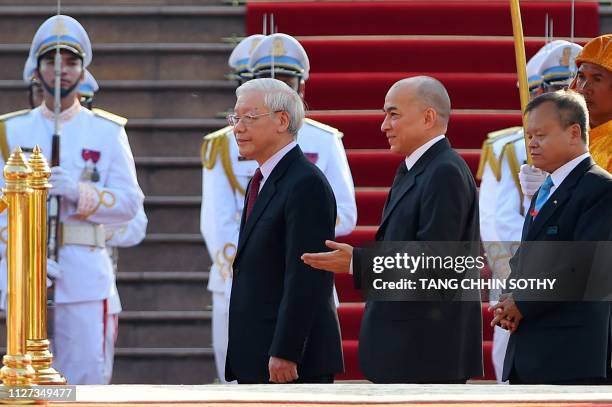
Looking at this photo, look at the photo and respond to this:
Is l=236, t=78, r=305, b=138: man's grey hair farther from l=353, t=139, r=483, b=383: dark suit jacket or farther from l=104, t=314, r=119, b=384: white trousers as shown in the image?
l=104, t=314, r=119, b=384: white trousers

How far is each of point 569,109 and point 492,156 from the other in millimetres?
3711

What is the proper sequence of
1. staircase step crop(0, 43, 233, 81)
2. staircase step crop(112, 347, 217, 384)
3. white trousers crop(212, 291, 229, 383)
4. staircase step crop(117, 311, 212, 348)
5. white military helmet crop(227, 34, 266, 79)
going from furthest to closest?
staircase step crop(0, 43, 233, 81), staircase step crop(117, 311, 212, 348), staircase step crop(112, 347, 217, 384), white military helmet crop(227, 34, 266, 79), white trousers crop(212, 291, 229, 383)

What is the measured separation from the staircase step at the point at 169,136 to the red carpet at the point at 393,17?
77 cm

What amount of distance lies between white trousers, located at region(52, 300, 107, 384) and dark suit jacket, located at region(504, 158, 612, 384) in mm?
3248

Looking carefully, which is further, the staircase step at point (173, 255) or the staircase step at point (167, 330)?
the staircase step at point (173, 255)

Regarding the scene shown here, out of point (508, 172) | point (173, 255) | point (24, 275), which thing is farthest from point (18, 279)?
point (173, 255)

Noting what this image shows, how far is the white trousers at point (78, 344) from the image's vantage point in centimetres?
799

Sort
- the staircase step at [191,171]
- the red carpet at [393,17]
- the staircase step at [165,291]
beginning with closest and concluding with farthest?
the staircase step at [165,291], the staircase step at [191,171], the red carpet at [393,17]

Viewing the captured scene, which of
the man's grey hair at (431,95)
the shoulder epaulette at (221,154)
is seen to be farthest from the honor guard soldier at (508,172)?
the man's grey hair at (431,95)

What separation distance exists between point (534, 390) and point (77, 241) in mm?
4110

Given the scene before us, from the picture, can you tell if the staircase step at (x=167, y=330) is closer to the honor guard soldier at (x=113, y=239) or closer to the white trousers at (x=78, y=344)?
the honor guard soldier at (x=113, y=239)

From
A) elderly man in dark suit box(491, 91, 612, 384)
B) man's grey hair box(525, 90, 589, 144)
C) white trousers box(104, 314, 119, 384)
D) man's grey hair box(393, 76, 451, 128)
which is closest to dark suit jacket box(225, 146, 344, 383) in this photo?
man's grey hair box(393, 76, 451, 128)

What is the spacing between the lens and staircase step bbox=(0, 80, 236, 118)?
10359mm

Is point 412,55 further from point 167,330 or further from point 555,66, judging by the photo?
point 167,330
